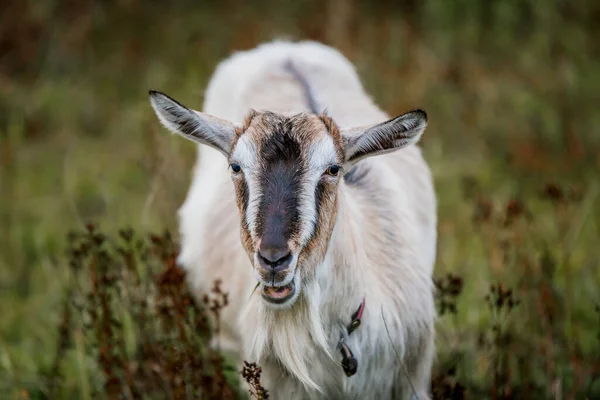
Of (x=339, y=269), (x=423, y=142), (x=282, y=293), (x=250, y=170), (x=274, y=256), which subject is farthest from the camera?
(x=423, y=142)

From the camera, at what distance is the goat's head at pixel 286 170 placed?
331cm

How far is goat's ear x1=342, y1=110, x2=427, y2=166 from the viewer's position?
11.7ft

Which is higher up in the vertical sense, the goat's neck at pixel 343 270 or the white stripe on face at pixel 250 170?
the white stripe on face at pixel 250 170

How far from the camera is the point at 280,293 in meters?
3.39

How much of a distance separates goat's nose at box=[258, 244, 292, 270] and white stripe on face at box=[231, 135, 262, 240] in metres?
0.11

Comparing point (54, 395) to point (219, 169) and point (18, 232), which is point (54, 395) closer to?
point (219, 169)

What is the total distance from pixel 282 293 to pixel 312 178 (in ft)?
1.48

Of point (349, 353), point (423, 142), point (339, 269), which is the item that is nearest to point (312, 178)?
point (339, 269)

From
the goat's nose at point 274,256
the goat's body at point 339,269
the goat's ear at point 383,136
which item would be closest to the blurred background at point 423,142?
the goat's body at point 339,269

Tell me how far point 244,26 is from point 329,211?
7618 millimetres

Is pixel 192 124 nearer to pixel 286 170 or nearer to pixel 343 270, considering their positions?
pixel 286 170

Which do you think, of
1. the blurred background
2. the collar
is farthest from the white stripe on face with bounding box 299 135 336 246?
the blurred background

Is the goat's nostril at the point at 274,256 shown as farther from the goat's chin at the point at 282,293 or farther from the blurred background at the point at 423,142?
the blurred background at the point at 423,142

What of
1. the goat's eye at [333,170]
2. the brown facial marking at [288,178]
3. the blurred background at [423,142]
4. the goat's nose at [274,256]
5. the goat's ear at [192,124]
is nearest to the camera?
the goat's nose at [274,256]
